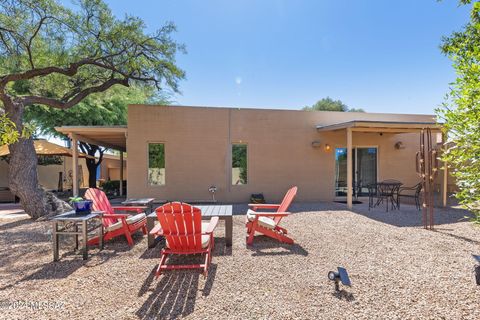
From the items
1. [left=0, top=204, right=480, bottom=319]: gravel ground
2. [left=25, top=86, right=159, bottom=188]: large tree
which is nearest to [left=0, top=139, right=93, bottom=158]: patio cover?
[left=25, top=86, right=159, bottom=188]: large tree

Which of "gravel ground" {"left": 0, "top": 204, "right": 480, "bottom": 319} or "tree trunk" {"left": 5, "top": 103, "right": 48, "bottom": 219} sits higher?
"tree trunk" {"left": 5, "top": 103, "right": 48, "bottom": 219}

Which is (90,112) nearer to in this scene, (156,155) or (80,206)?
(156,155)

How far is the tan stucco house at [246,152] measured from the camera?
340 inches

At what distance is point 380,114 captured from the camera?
10336 millimetres

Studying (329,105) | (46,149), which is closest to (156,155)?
(46,149)

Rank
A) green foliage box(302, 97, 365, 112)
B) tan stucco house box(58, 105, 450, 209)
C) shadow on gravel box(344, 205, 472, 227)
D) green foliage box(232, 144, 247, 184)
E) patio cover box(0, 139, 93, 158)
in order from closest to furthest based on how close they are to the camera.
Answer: shadow on gravel box(344, 205, 472, 227) → tan stucco house box(58, 105, 450, 209) → green foliage box(232, 144, 247, 184) → patio cover box(0, 139, 93, 158) → green foliage box(302, 97, 365, 112)

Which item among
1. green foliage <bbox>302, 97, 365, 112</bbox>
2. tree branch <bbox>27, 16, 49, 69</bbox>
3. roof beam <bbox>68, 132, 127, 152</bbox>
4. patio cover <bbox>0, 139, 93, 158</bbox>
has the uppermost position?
green foliage <bbox>302, 97, 365, 112</bbox>

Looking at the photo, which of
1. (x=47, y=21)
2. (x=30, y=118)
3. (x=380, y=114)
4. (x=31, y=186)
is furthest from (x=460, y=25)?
(x=30, y=118)

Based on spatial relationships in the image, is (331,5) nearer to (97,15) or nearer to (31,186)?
(97,15)

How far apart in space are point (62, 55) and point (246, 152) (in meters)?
6.37

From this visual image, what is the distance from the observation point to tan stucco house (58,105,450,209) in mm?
8641

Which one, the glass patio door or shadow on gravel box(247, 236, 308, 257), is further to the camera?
the glass patio door

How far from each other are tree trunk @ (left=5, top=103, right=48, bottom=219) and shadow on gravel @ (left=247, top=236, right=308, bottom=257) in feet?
19.7

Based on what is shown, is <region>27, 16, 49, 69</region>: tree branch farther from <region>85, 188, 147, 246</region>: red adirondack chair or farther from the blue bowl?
the blue bowl
